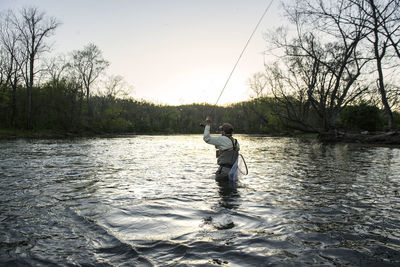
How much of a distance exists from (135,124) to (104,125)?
28.0 metres

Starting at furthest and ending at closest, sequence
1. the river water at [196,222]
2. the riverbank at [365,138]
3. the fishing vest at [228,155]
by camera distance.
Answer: the riverbank at [365,138] < the fishing vest at [228,155] < the river water at [196,222]

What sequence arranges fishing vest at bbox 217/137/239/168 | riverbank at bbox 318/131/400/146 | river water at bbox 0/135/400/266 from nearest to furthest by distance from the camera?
river water at bbox 0/135/400/266 < fishing vest at bbox 217/137/239/168 < riverbank at bbox 318/131/400/146

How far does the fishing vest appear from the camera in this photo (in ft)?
24.5

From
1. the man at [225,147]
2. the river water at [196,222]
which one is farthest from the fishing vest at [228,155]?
the river water at [196,222]

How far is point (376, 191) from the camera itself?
6551 millimetres

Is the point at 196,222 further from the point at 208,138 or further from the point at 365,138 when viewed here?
the point at 365,138

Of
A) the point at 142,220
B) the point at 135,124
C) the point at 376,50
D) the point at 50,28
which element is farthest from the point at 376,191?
the point at 135,124

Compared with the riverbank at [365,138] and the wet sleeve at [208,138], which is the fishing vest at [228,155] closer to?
the wet sleeve at [208,138]

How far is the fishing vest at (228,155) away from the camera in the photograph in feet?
24.5

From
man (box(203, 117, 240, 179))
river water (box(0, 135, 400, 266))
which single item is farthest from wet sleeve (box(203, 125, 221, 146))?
river water (box(0, 135, 400, 266))

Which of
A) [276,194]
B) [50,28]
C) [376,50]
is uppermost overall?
[50,28]

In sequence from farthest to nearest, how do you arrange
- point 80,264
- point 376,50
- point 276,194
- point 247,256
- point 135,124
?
point 135,124, point 376,50, point 276,194, point 247,256, point 80,264

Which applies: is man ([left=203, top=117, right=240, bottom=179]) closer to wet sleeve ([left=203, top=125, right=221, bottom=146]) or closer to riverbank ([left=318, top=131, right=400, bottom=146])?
wet sleeve ([left=203, top=125, right=221, bottom=146])

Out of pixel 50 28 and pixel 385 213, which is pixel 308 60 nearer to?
pixel 385 213
